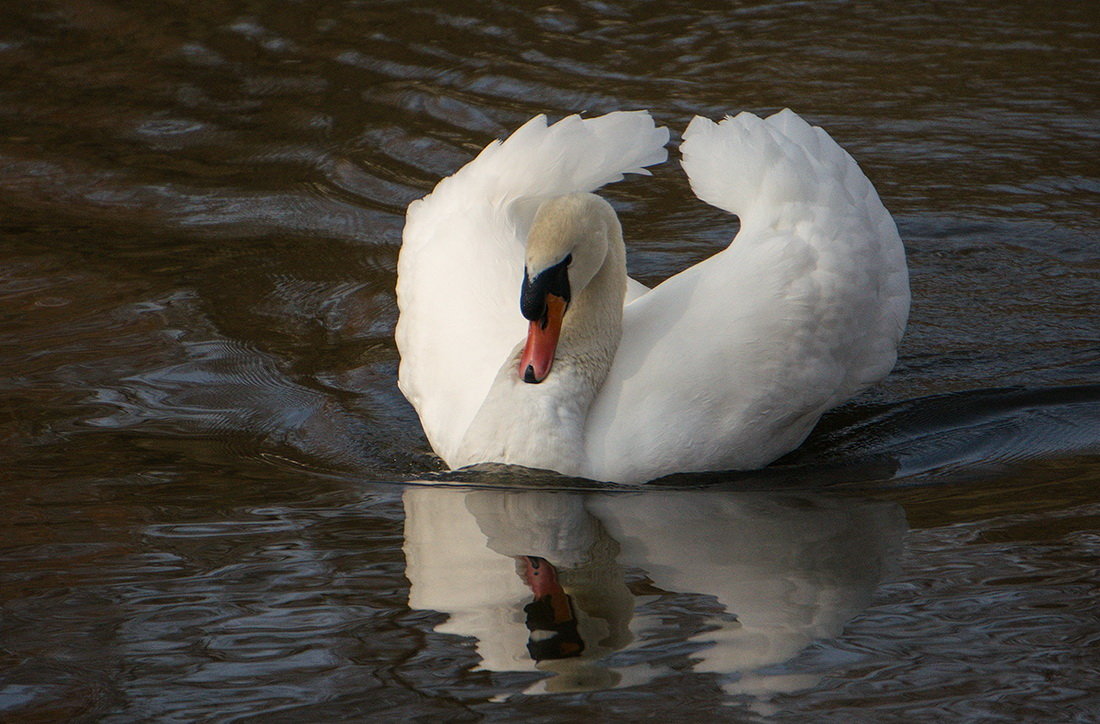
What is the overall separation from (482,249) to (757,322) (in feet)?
3.66

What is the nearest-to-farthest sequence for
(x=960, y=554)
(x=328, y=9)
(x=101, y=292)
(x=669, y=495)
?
(x=960, y=554) < (x=669, y=495) < (x=101, y=292) < (x=328, y=9)

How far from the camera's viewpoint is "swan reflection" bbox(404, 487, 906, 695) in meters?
3.77

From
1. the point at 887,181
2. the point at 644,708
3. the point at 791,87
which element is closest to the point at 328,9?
the point at 791,87

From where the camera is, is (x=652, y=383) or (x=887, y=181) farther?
(x=887, y=181)

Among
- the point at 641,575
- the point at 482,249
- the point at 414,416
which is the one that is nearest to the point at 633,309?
the point at 482,249

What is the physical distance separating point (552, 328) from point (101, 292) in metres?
2.61

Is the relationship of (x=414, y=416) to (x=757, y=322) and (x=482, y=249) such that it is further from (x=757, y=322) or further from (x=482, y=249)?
(x=757, y=322)

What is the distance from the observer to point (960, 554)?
434cm

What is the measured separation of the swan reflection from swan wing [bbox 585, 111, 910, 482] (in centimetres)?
23

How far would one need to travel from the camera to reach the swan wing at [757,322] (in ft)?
16.6

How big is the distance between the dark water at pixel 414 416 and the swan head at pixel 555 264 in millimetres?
474

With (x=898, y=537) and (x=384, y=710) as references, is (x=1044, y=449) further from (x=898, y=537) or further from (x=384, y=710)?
(x=384, y=710)

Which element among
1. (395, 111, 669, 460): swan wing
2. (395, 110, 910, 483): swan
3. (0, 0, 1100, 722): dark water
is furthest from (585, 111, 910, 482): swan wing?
(395, 111, 669, 460): swan wing

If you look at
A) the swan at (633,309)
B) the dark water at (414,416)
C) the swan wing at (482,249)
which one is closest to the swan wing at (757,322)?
the swan at (633,309)
